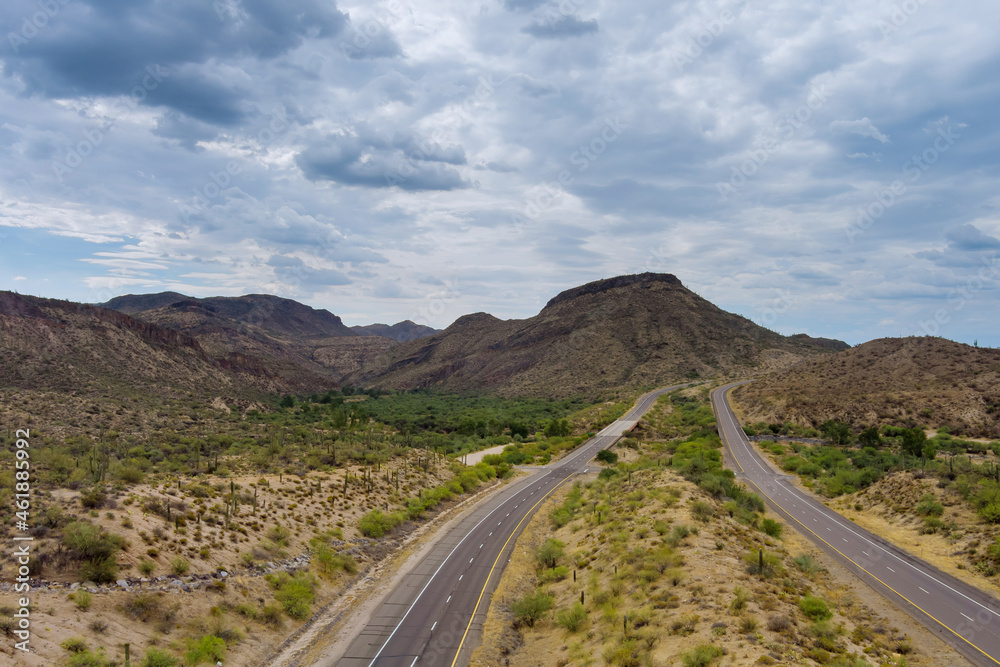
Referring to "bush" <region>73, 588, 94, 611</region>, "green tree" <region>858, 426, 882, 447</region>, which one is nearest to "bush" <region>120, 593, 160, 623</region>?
"bush" <region>73, 588, 94, 611</region>

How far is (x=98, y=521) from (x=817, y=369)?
118834mm

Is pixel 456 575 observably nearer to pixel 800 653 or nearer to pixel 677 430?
pixel 800 653

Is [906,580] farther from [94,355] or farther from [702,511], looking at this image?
[94,355]

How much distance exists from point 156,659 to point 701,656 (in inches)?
700

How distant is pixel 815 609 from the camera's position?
20.6 metres

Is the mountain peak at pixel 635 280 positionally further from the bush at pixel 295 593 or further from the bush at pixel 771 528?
the bush at pixel 295 593

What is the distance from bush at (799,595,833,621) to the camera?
20342mm

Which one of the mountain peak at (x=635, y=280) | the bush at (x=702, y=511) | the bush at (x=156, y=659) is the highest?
the mountain peak at (x=635, y=280)

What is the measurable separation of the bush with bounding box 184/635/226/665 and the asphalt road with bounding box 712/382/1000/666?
88.8 ft

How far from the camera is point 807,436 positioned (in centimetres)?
7556

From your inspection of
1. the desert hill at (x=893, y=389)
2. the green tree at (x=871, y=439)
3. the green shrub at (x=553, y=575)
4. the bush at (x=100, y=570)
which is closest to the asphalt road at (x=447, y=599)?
the green shrub at (x=553, y=575)

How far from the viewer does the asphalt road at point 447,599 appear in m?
21.2

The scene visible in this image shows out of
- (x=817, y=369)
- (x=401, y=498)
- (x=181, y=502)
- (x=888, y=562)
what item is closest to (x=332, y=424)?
(x=401, y=498)

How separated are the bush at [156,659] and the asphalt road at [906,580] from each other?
27595 mm
